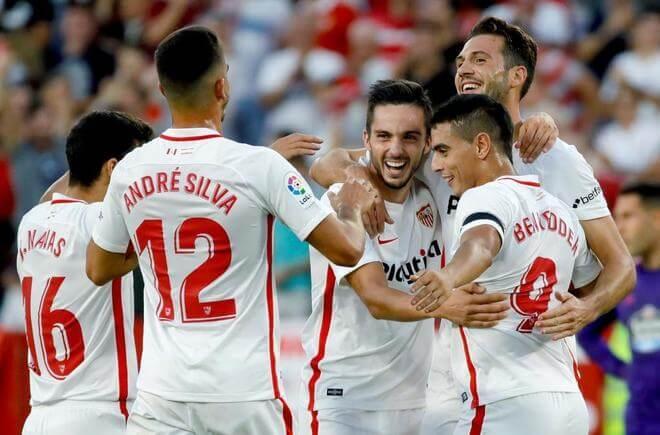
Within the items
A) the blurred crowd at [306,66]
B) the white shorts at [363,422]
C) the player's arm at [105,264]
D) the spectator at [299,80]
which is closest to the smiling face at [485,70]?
the white shorts at [363,422]

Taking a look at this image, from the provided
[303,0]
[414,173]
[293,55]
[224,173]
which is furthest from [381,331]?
[303,0]

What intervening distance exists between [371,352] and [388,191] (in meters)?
0.80

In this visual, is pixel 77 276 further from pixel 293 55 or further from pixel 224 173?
pixel 293 55

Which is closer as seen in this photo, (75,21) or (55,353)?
(55,353)

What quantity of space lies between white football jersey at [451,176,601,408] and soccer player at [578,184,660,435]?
110 inches

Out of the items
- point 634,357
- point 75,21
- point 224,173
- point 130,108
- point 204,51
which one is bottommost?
point 634,357

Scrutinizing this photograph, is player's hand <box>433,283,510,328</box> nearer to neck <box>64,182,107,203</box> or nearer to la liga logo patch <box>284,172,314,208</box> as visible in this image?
la liga logo patch <box>284,172,314,208</box>

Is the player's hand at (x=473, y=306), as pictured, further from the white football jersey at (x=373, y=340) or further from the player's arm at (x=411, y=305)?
the white football jersey at (x=373, y=340)

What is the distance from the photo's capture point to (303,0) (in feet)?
46.0

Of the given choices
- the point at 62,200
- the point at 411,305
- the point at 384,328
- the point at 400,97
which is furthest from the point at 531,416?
the point at 62,200

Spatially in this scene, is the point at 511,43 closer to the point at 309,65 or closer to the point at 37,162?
the point at 309,65

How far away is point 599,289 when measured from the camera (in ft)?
19.7

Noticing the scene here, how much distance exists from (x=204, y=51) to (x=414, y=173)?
1552mm

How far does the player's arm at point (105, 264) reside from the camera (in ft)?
18.7
